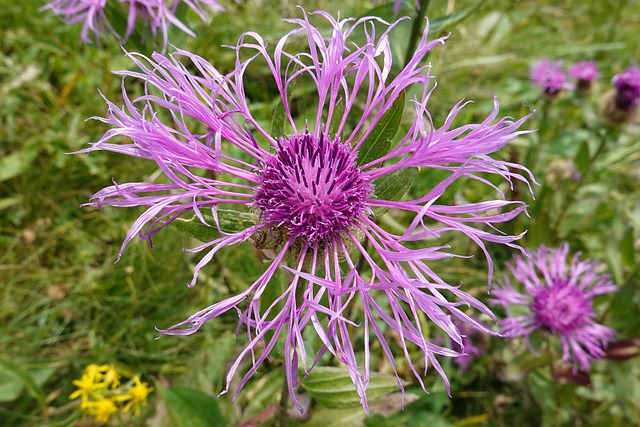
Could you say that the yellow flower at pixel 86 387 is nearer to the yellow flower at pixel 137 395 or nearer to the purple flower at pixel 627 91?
the yellow flower at pixel 137 395

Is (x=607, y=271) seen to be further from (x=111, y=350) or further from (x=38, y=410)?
(x=38, y=410)

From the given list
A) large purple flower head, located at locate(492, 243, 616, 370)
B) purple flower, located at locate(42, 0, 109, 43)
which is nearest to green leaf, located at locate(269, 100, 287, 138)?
purple flower, located at locate(42, 0, 109, 43)

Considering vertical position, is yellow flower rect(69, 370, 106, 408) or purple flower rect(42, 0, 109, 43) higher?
purple flower rect(42, 0, 109, 43)

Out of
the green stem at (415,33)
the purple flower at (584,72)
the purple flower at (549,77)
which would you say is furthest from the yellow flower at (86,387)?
the purple flower at (584,72)

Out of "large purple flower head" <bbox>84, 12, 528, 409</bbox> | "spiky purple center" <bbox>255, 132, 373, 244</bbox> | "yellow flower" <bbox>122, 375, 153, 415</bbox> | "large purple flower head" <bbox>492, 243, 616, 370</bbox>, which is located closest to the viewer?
"large purple flower head" <bbox>84, 12, 528, 409</bbox>

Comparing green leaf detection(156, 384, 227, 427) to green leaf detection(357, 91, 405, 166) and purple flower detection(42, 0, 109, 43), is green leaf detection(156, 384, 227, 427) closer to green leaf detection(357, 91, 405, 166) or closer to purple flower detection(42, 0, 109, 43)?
green leaf detection(357, 91, 405, 166)

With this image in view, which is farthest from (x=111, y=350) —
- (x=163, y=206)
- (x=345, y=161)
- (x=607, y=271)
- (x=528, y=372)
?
(x=607, y=271)

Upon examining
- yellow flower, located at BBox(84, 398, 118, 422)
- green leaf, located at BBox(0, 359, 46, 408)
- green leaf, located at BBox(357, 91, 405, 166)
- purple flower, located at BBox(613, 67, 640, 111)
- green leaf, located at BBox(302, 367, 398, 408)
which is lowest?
yellow flower, located at BBox(84, 398, 118, 422)

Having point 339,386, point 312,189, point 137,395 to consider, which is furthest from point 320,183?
point 137,395

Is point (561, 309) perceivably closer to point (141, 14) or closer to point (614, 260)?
point (614, 260)
